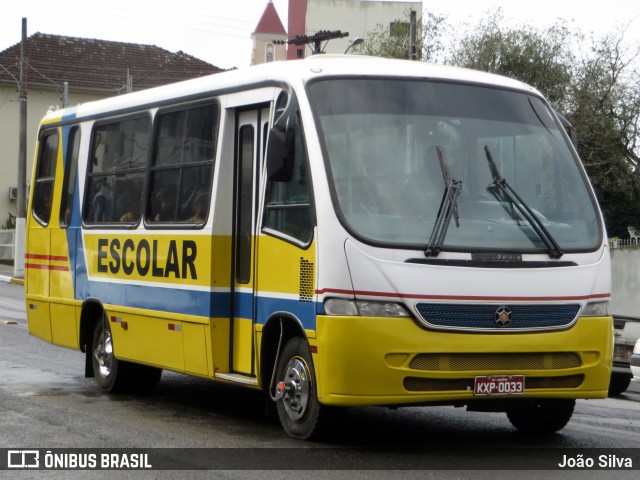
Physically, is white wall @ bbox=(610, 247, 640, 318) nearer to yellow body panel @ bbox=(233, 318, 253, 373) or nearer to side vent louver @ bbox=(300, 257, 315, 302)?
yellow body panel @ bbox=(233, 318, 253, 373)

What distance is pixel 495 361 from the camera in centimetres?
879

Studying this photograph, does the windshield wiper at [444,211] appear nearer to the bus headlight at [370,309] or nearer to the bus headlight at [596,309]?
the bus headlight at [370,309]

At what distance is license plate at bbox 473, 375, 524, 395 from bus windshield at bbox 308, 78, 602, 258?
90 cm

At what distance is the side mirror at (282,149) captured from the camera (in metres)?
9.16

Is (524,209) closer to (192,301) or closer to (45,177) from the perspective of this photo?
(192,301)

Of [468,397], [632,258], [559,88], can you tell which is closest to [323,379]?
[468,397]

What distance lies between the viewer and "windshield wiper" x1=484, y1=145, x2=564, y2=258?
9.10m

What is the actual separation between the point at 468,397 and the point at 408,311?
29.5 inches

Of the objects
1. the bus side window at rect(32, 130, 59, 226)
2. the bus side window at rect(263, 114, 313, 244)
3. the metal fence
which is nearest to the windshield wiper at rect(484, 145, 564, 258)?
the bus side window at rect(263, 114, 313, 244)

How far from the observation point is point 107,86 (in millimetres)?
61781

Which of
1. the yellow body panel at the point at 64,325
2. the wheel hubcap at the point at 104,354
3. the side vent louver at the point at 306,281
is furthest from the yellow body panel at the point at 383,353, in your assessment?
the yellow body panel at the point at 64,325

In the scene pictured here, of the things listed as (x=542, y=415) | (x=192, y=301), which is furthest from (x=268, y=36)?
(x=542, y=415)

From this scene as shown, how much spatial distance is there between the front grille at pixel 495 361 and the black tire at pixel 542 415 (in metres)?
0.66

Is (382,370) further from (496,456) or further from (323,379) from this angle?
(496,456)
